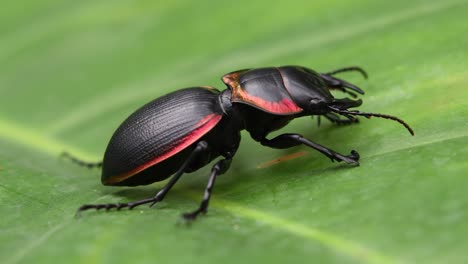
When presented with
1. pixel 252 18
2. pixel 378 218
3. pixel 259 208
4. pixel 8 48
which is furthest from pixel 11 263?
pixel 8 48

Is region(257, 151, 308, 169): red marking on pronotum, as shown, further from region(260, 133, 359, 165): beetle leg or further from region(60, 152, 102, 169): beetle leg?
region(60, 152, 102, 169): beetle leg

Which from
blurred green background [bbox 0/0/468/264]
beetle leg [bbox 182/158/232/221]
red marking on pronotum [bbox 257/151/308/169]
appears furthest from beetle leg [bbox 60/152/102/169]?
red marking on pronotum [bbox 257/151/308/169]

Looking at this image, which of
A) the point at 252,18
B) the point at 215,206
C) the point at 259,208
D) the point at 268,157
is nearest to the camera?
the point at 259,208

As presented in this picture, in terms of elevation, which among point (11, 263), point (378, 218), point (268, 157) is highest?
point (11, 263)

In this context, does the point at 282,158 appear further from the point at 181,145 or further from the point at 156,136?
the point at 156,136

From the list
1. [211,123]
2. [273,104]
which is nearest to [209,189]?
[211,123]

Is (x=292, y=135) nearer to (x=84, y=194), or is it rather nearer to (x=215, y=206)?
(x=215, y=206)
